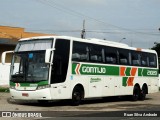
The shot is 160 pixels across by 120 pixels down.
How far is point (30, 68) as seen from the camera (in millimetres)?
19688

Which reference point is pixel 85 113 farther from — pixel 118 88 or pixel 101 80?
pixel 118 88

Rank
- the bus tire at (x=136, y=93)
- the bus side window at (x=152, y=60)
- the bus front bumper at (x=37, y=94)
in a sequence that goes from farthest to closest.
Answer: the bus side window at (x=152, y=60)
the bus tire at (x=136, y=93)
the bus front bumper at (x=37, y=94)

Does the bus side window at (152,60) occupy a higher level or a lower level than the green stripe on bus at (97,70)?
higher

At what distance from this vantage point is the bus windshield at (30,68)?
1937 cm

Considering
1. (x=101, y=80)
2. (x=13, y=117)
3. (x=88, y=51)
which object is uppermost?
(x=88, y=51)

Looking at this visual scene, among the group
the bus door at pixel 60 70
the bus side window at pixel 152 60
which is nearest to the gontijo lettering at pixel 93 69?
the bus door at pixel 60 70

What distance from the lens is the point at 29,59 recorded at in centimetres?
1994

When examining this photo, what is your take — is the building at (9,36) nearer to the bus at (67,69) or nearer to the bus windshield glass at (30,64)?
the bus at (67,69)

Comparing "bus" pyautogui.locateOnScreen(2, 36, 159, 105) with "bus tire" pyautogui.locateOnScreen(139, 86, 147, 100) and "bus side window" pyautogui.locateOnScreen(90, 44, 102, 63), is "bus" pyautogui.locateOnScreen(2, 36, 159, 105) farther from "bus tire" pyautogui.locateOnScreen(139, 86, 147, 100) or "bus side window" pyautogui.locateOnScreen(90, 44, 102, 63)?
"bus tire" pyautogui.locateOnScreen(139, 86, 147, 100)

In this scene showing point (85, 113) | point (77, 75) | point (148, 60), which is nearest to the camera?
point (85, 113)

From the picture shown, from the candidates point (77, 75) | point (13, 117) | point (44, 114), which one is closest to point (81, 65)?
point (77, 75)

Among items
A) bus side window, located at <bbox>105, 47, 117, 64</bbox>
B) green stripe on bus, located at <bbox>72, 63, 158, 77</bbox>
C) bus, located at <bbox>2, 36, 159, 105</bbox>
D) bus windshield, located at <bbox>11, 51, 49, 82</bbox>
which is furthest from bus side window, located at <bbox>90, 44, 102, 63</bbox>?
bus windshield, located at <bbox>11, 51, 49, 82</bbox>

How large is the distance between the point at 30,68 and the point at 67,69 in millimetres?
1825

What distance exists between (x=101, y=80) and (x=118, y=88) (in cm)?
235
